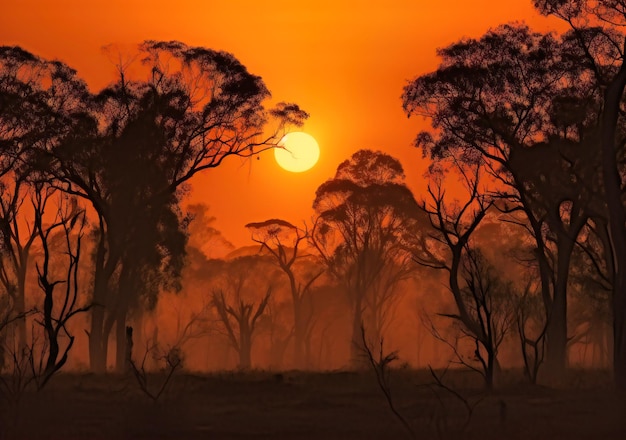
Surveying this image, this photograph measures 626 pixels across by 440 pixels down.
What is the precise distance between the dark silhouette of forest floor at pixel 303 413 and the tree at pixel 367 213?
3782cm

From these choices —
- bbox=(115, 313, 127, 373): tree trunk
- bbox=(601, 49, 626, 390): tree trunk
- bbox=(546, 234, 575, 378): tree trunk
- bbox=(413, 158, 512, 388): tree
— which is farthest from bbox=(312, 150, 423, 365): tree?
bbox=(601, 49, 626, 390): tree trunk

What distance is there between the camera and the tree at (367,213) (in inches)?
2766

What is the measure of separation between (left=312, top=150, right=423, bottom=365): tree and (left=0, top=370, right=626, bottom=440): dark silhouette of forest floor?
3782cm

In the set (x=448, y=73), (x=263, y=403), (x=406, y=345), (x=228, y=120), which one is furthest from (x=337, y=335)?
(x=263, y=403)

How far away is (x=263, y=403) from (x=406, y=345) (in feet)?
286

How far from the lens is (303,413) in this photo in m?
25.7

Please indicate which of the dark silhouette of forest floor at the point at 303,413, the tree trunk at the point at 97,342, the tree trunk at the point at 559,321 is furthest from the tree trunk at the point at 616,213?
the tree trunk at the point at 97,342

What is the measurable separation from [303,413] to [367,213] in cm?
4575

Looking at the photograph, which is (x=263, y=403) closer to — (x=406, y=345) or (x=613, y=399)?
(x=613, y=399)

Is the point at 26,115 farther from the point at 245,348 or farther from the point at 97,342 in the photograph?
the point at 245,348

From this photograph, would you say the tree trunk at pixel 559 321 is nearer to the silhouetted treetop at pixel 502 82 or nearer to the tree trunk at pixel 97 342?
the silhouetted treetop at pixel 502 82

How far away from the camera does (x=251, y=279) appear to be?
103 m

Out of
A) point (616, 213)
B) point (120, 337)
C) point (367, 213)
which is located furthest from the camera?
point (367, 213)

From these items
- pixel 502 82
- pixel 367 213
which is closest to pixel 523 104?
pixel 502 82
